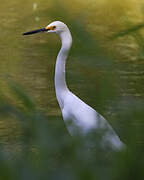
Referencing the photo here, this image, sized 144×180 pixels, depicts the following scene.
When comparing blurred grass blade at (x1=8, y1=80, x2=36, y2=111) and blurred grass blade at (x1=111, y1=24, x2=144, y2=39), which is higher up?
blurred grass blade at (x1=111, y1=24, x2=144, y2=39)

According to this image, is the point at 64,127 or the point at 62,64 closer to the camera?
the point at 64,127

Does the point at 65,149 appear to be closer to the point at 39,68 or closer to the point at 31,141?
the point at 31,141

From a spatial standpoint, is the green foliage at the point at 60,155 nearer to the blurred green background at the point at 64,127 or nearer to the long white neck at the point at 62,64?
the blurred green background at the point at 64,127

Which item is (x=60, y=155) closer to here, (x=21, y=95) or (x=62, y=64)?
(x=21, y=95)

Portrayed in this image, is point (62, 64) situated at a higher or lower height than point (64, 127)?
lower

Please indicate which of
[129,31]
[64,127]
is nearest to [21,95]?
[64,127]

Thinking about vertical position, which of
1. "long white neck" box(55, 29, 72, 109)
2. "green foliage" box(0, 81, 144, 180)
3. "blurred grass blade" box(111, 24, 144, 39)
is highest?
"blurred grass blade" box(111, 24, 144, 39)

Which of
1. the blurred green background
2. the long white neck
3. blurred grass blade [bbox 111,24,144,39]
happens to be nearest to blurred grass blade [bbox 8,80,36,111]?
A: the blurred green background

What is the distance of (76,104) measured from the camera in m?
2.98

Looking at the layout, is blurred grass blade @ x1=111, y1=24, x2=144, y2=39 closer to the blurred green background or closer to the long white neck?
the blurred green background

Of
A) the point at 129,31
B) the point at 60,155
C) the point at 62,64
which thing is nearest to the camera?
the point at 60,155

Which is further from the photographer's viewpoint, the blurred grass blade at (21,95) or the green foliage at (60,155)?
the blurred grass blade at (21,95)

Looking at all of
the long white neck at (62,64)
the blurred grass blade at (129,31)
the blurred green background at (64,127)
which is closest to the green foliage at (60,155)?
the blurred green background at (64,127)

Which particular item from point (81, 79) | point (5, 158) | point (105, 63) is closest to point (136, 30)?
point (105, 63)
